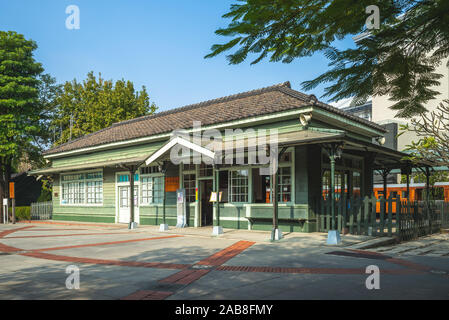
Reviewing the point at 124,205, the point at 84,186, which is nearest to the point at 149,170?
the point at 124,205

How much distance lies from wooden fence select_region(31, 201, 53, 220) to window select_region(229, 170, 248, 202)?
14651 mm

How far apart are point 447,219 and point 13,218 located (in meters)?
21.9

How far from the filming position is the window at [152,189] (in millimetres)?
16719

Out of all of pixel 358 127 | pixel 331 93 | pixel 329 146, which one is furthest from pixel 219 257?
pixel 358 127

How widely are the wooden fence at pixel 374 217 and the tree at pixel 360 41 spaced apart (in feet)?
23.4

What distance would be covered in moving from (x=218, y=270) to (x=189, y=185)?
29.2 feet

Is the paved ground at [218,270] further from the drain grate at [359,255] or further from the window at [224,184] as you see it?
the window at [224,184]

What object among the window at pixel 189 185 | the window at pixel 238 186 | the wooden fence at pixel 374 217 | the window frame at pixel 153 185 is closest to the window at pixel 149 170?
the window frame at pixel 153 185

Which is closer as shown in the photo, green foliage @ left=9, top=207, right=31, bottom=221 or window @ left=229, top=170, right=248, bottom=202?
window @ left=229, top=170, right=248, bottom=202

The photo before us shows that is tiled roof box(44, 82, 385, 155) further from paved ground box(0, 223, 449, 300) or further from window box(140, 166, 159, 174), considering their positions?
paved ground box(0, 223, 449, 300)

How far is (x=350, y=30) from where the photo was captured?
3.17m

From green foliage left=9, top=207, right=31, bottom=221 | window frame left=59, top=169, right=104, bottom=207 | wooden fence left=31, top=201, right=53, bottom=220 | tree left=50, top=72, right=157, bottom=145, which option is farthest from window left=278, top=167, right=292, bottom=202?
tree left=50, top=72, right=157, bottom=145

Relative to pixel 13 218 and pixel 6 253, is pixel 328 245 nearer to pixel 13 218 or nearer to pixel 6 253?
pixel 6 253

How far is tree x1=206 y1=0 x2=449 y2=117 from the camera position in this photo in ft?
9.87
